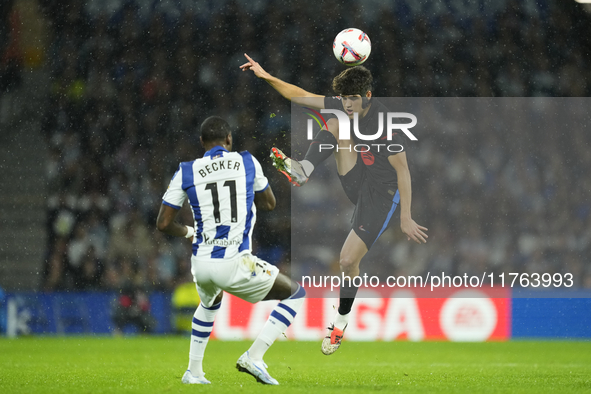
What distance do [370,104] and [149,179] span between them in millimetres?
7371

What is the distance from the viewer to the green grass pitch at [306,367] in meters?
5.20

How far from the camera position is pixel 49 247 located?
502 inches

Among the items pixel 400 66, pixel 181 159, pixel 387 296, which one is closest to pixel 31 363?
pixel 387 296

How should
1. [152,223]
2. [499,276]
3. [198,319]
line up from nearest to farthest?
[198,319], [499,276], [152,223]

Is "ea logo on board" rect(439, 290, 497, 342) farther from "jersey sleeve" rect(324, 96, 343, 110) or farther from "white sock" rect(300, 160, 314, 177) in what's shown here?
"white sock" rect(300, 160, 314, 177)

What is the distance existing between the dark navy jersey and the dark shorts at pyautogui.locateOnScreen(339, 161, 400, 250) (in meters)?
0.04

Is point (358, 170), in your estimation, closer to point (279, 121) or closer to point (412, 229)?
point (412, 229)

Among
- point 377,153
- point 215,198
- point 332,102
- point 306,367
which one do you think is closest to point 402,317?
point 306,367

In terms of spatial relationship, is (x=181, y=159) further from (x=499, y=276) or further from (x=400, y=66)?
(x=499, y=276)

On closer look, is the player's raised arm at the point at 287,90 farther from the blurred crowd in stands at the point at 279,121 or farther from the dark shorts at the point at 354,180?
the blurred crowd in stands at the point at 279,121

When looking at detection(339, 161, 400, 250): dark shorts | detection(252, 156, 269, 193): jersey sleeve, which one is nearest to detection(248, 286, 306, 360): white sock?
detection(252, 156, 269, 193): jersey sleeve

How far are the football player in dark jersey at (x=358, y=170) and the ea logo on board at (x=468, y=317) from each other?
386 cm

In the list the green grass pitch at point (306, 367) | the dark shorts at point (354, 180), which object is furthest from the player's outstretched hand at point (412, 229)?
the green grass pitch at point (306, 367)

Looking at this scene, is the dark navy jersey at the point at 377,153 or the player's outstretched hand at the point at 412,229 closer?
the player's outstretched hand at the point at 412,229
